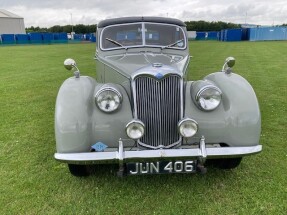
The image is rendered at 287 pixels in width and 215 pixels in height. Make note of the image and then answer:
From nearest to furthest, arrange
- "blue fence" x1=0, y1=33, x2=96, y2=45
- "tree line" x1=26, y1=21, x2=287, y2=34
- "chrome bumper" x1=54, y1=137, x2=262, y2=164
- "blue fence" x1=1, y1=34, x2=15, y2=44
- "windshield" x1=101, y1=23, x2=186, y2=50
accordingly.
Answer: "chrome bumper" x1=54, y1=137, x2=262, y2=164 → "windshield" x1=101, y1=23, x2=186, y2=50 → "blue fence" x1=1, y1=34, x2=15, y2=44 → "blue fence" x1=0, y1=33, x2=96, y2=45 → "tree line" x1=26, y1=21, x2=287, y2=34

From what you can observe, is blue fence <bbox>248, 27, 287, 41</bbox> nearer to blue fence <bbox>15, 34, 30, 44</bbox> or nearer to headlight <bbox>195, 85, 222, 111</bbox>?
blue fence <bbox>15, 34, 30, 44</bbox>

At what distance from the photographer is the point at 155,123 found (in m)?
3.00

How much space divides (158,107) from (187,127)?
39cm

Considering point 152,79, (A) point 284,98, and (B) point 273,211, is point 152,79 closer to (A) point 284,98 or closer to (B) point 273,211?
(B) point 273,211

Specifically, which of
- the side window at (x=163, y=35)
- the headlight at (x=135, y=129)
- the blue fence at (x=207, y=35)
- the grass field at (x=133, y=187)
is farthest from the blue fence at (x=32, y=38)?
the headlight at (x=135, y=129)

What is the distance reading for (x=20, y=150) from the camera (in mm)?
4273

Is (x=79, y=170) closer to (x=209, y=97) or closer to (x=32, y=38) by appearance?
(x=209, y=97)

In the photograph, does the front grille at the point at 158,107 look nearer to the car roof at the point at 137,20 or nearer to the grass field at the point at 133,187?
the grass field at the point at 133,187

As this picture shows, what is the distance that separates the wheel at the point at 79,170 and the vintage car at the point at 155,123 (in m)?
0.01

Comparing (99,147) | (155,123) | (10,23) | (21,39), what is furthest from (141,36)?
(10,23)

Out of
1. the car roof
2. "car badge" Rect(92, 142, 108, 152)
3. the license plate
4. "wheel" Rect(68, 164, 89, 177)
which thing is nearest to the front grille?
the license plate

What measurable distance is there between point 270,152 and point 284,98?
347 cm

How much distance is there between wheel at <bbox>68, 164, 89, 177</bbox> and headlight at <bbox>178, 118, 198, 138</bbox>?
1.32 metres

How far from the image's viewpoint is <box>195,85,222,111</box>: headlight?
3071mm
